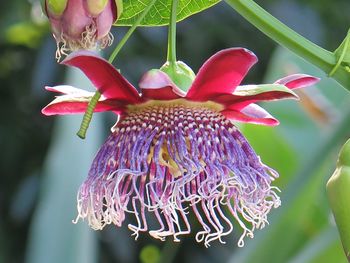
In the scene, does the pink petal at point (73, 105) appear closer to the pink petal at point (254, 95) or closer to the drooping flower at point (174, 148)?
the drooping flower at point (174, 148)

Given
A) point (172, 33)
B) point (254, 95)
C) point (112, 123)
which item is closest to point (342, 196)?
point (254, 95)

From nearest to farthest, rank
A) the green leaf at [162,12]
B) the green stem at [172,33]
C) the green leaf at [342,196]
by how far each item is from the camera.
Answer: the green leaf at [342,196], the green stem at [172,33], the green leaf at [162,12]

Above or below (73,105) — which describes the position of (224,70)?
above

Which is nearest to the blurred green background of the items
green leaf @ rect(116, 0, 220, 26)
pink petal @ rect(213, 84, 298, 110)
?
green leaf @ rect(116, 0, 220, 26)

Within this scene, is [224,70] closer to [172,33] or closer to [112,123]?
[172,33]

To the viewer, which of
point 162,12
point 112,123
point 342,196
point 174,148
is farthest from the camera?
point 112,123

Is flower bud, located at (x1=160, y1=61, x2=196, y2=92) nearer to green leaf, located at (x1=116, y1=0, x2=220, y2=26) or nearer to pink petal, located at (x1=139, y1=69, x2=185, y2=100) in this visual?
pink petal, located at (x1=139, y1=69, x2=185, y2=100)

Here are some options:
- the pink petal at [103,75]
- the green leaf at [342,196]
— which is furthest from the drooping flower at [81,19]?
the green leaf at [342,196]
